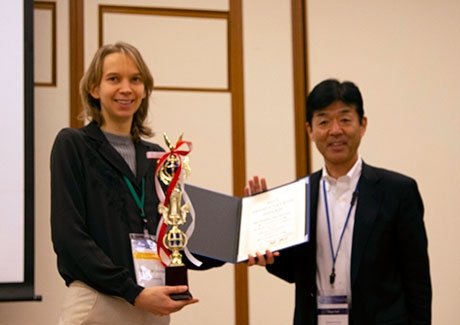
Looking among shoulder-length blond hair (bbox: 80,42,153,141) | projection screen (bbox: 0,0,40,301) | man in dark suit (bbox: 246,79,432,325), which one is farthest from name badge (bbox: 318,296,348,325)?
projection screen (bbox: 0,0,40,301)

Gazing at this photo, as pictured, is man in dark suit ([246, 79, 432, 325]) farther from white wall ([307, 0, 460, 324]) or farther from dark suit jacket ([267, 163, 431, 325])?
white wall ([307, 0, 460, 324])

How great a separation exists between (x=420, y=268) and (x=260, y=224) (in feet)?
1.88

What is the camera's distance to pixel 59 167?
1.73 meters

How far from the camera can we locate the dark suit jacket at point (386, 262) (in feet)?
6.05

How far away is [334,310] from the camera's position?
188cm

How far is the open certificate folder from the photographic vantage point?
194cm

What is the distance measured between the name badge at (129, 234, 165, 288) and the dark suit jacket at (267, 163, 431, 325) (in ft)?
1.79

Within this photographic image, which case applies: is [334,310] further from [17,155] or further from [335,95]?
[17,155]

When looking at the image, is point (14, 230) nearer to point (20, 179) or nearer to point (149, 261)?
point (20, 179)

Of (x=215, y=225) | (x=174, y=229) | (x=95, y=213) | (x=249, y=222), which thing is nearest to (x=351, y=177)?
(x=249, y=222)

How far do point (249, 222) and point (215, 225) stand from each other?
13cm

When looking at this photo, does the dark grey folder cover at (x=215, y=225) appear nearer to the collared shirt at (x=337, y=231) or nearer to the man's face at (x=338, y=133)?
the collared shirt at (x=337, y=231)

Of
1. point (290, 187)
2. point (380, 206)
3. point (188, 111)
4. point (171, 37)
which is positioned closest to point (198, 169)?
point (188, 111)

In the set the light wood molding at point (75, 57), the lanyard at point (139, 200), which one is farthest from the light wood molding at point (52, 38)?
the lanyard at point (139, 200)
